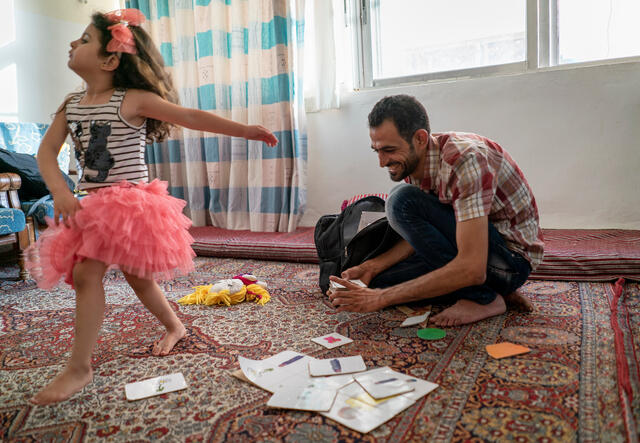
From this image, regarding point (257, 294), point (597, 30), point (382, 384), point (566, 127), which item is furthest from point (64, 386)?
point (597, 30)

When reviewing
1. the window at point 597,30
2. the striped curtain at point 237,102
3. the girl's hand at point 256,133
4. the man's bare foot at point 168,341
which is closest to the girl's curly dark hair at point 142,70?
the girl's hand at point 256,133

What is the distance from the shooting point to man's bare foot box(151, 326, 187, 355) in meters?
1.42

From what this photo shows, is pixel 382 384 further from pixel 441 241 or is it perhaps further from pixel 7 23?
pixel 7 23

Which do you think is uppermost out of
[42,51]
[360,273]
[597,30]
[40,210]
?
[42,51]

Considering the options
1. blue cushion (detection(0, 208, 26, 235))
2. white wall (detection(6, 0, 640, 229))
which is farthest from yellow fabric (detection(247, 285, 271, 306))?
white wall (detection(6, 0, 640, 229))

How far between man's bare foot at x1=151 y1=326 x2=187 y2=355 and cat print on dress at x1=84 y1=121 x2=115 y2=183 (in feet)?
1.70

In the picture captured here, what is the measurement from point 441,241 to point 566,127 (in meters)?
1.64

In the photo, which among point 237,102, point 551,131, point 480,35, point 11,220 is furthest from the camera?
point 237,102

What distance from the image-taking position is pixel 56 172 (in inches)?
51.9

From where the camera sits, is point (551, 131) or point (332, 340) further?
point (551, 131)

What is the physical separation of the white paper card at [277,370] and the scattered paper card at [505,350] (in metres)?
0.50

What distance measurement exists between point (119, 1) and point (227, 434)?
420 centimetres

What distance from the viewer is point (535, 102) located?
110 inches

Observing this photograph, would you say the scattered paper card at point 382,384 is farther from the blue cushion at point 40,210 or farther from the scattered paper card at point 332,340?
the blue cushion at point 40,210
